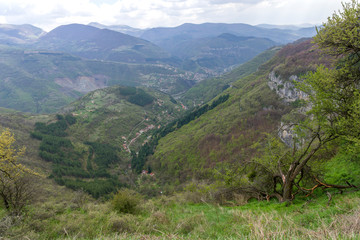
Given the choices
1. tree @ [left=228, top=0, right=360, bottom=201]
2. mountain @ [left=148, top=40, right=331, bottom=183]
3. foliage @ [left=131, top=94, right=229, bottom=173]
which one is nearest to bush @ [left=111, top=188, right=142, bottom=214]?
tree @ [left=228, top=0, right=360, bottom=201]

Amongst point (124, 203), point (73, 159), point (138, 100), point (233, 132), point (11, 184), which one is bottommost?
point (73, 159)

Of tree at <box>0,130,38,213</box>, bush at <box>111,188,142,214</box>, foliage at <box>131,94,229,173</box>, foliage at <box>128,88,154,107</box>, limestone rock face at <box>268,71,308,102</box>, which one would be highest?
limestone rock face at <box>268,71,308,102</box>

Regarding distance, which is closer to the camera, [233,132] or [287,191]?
[287,191]

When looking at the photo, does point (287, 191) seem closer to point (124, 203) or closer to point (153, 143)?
point (124, 203)

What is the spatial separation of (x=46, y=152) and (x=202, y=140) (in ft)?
241

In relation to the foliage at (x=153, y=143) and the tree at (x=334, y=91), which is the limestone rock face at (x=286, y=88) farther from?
the tree at (x=334, y=91)

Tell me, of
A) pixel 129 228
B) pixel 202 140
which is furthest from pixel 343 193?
pixel 202 140

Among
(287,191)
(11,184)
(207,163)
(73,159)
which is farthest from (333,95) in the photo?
(73,159)

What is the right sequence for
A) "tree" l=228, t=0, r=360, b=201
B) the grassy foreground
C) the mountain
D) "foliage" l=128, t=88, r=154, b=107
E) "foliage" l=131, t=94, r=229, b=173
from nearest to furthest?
the grassy foreground → "tree" l=228, t=0, r=360, b=201 → the mountain → "foliage" l=131, t=94, r=229, b=173 → "foliage" l=128, t=88, r=154, b=107

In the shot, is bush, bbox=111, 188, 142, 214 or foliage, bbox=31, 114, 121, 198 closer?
bush, bbox=111, 188, 142, 214

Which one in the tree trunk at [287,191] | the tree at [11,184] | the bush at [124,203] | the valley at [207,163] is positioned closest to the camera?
the valley at [207,163]

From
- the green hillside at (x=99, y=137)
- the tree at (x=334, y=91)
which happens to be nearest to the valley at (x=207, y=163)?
the tree at (x=334, y=91)

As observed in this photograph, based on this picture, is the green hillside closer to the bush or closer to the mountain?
the mountain

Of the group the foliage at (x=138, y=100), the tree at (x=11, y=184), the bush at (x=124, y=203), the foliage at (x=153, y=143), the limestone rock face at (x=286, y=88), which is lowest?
the foliage at (x=153, y=143)
